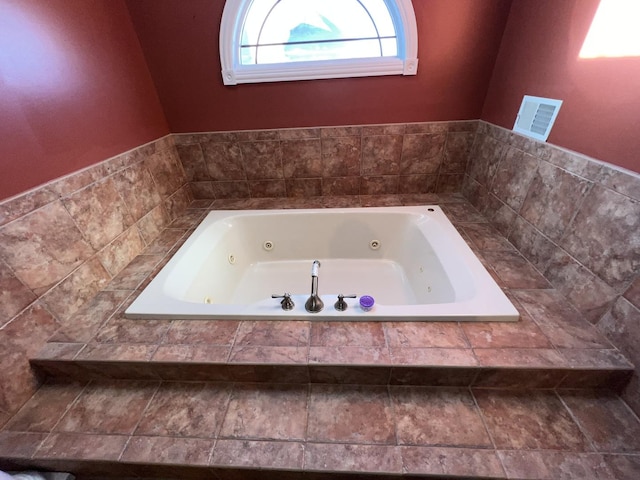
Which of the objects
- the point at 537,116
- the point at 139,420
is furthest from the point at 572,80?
the point at 139,420

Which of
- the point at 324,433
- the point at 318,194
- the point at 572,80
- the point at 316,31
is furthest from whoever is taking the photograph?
the point at 318,194

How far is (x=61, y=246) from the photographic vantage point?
1.17 metres

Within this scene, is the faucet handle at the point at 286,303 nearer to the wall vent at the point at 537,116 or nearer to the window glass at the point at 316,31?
the wall vent at the point at 537,116

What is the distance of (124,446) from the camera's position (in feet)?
2.95

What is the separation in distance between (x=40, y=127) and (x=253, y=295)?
1309 mm

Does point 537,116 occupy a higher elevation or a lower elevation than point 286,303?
higher

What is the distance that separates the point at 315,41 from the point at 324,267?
1518mm

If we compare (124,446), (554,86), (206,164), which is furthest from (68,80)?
(554,86)

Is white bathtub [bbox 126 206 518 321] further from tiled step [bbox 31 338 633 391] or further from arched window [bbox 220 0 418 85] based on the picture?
arched window [bbox 220 0 418 85]

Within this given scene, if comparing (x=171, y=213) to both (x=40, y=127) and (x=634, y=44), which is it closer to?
(x=40, y=127)

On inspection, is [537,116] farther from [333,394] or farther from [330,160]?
[333,394]

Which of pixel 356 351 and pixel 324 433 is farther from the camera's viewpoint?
pixel 356 351

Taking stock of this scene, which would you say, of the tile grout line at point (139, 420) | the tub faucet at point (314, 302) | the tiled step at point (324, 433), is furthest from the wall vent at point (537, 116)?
the tile grout line at point (139, 420)

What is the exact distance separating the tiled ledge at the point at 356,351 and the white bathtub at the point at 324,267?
0.07 m
